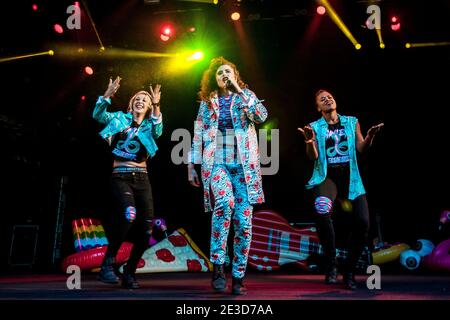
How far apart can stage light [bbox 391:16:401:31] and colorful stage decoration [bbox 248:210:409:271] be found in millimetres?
3332

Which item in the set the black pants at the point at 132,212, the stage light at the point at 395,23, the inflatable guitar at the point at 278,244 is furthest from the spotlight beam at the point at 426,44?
the black pants at the point at 132,212

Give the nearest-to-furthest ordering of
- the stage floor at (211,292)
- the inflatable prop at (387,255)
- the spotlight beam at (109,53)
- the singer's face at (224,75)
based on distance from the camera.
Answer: the stage floor at (211,292)
the singer's face at (224,75)
the inflatable prop at (387,255)
the spotlight beam at (109,53)

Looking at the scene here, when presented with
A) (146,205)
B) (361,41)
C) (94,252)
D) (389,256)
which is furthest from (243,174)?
(361,41)

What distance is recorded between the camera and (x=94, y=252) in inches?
267

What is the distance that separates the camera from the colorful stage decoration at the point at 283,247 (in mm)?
7375

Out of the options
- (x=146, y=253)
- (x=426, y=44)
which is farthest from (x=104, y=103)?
(x=426, y=44)

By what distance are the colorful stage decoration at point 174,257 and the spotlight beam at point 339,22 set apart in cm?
407

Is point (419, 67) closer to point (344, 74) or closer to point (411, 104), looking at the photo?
point (411, 104)

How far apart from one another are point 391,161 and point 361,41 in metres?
2.07

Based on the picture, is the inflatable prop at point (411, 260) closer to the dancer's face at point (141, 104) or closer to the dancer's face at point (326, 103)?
the dancer's face at point (326, 103)

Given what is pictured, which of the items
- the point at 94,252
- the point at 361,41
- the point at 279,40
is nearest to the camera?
the point at 94,252

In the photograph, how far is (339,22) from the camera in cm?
777

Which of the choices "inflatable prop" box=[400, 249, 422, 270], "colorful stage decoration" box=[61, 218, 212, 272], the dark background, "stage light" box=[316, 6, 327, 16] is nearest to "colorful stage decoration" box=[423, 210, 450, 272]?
"inflatable prop" box=[400, 249, 422, 270]

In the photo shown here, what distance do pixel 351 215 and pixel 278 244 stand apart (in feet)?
10.6
